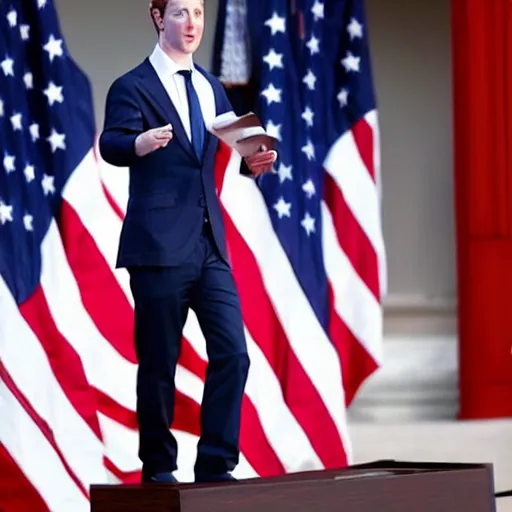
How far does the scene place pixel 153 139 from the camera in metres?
3.92

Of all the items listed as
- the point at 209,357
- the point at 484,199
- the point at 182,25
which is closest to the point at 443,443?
the point at 484,199

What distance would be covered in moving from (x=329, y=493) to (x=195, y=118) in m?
1.09

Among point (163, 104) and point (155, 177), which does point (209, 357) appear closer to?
point (155, 177)

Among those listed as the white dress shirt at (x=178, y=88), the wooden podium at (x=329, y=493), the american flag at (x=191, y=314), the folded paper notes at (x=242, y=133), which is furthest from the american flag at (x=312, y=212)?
the wooden podium at (x=329, y=493)

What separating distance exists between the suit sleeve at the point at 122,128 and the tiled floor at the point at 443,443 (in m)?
2.24

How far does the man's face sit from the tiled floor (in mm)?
2316

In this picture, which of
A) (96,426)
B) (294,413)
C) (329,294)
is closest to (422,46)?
(329,294)

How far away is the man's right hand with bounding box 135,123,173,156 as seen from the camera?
392 centimetres

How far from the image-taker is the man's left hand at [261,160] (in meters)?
4.00

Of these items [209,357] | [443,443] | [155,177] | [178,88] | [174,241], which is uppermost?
[178,88]

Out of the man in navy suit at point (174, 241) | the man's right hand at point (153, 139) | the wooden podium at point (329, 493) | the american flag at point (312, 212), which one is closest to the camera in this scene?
the wooden podium at point (329, 493)

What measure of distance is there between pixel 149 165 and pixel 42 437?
157cm

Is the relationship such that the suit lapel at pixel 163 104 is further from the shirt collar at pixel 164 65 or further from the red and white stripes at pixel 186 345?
the red and white stripes at pixel 186 345

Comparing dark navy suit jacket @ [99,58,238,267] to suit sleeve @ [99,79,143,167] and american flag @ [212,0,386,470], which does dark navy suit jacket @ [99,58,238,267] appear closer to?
suit sleeve @ [99,79,143,167]
